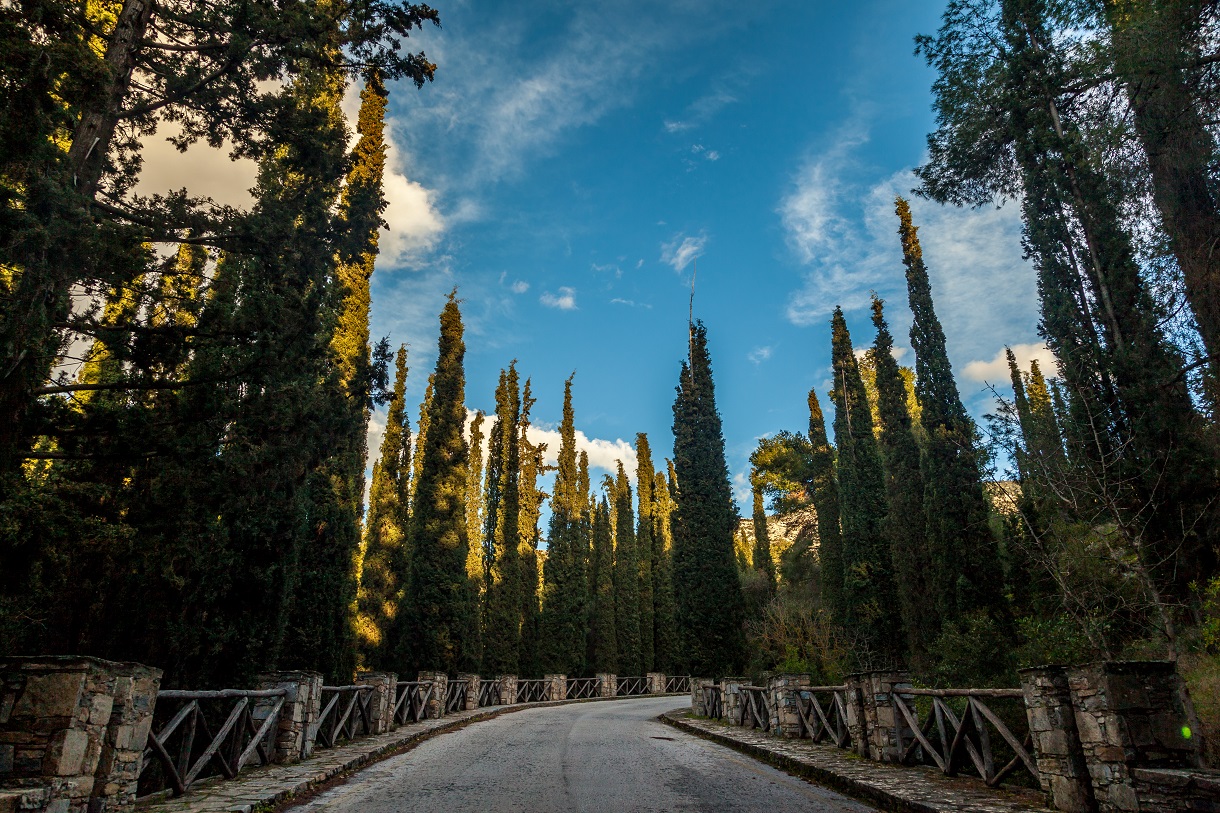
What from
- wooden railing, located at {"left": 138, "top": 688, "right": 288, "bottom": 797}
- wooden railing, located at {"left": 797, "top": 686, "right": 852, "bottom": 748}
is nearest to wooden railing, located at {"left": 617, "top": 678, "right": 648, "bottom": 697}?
wooden railing, located at {"left": 797, "top": 686, "right": 852, "bottom": 748}

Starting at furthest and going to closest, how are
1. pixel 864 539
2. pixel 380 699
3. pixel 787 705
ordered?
pixel 864 539
pixel 380 699
pixel 787 705

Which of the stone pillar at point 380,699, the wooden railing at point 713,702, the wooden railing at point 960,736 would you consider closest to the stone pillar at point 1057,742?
the wooden railing at point 960,736

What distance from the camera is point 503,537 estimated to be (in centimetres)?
3017

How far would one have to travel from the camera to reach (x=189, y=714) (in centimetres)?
667

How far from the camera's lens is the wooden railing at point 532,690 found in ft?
84.8

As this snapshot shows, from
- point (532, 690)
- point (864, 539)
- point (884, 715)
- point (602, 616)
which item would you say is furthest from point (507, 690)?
point (884, 715)

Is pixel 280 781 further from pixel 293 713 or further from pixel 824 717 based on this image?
pixel 824 717

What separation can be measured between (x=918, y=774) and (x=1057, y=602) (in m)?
7.06

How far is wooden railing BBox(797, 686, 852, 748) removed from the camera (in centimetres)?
962

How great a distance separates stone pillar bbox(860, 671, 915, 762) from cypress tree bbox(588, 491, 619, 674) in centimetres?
2647

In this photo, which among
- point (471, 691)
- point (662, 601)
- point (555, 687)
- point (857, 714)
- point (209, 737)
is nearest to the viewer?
point (209, 737)

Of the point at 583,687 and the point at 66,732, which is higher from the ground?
the point at 66,732

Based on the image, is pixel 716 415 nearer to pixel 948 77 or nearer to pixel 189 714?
pixel 948 77

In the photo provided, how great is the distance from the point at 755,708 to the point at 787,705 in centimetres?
187
